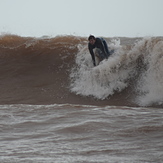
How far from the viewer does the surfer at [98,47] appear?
32.2 ft

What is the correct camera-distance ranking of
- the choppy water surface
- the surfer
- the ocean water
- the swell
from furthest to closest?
the swell, the surfer, the ocean water, the choppy water surface

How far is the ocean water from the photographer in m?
3.94

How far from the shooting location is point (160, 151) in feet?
12.4

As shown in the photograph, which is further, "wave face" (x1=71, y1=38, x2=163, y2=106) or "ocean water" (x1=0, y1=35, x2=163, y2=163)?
"wave face" (x1=71, y1=38, x2=163, y2=106)

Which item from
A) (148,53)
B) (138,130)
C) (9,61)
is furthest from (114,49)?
(138,130)

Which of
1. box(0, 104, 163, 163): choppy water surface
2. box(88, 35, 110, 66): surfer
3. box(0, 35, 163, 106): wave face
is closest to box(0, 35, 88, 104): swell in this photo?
box(0, 35, 163, 106): wave face

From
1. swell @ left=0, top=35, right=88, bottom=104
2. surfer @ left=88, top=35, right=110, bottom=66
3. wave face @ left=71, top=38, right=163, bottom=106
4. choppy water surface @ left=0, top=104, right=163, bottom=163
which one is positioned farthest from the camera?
swell @ left=0, top=35, right=88, bottom=104

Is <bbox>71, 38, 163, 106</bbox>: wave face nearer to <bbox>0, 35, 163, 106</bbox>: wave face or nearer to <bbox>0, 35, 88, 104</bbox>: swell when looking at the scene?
<bbox>0, 35, 163, 106</bbox>: wave face

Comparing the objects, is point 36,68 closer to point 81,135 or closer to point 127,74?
point 127,74

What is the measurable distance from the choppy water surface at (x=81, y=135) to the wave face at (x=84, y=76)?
113 inches

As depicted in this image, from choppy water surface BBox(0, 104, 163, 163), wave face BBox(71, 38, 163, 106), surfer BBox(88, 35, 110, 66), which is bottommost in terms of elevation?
choppy water surface BBox(0, 104, 163, 163)

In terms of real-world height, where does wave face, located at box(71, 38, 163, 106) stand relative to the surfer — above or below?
below

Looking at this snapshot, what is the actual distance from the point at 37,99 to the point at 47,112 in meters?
3.68

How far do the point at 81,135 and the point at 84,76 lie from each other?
5900 mm
